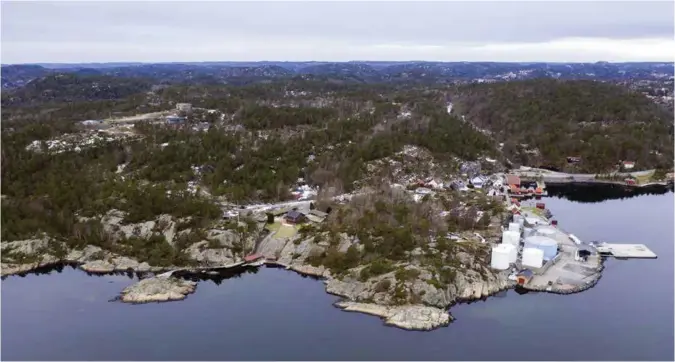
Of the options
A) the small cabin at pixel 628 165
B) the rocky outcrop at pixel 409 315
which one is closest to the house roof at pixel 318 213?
the rocky outcrop at pixel 409 315

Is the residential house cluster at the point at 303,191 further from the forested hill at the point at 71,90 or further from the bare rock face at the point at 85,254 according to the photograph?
the forested hill at the point at 71,90

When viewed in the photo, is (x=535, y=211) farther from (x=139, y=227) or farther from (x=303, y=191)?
(x=139, y=227)

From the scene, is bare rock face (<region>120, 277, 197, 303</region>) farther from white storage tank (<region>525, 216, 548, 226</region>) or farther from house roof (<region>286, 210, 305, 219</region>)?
white storage tank (<region>525, 216, 548, 226</region>)

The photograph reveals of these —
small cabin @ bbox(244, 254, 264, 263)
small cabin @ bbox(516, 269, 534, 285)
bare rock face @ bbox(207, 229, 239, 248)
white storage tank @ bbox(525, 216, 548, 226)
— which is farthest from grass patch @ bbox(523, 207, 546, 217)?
bare rock face @ bbox(207, 229, 239, 248)

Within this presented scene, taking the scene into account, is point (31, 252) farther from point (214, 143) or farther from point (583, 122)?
point (583, 122)

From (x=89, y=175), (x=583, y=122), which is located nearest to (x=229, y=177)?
(x=89, y=175)
